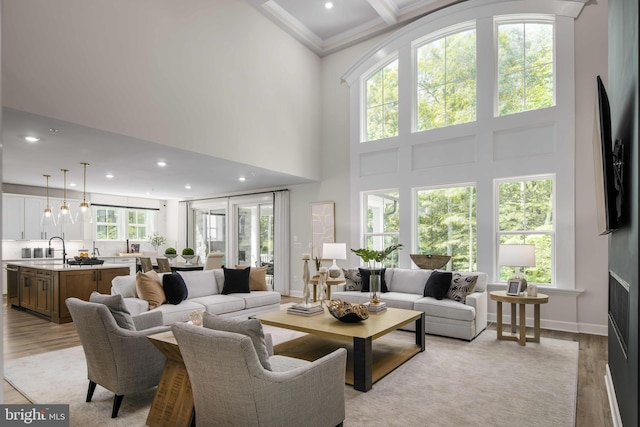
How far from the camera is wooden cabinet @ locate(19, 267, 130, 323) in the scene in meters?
5.90

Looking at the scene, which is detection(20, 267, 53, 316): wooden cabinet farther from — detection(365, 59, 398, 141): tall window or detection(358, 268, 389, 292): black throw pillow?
detection(365, 59, 398, 141): tall window

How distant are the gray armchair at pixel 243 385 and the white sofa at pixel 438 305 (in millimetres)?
2895

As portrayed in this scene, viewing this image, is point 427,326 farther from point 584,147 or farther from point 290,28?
point 290,28

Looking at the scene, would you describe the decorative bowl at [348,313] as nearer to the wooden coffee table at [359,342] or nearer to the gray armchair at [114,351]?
the wooden coffee table at [359,342]

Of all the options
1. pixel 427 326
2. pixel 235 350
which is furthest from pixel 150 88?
pixel 427 326

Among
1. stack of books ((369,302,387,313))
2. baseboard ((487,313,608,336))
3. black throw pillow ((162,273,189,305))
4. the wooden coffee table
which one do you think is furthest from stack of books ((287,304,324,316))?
baseboard ((487,313,608,336))

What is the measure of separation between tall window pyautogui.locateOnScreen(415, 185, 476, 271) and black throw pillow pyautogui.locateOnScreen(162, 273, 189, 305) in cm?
400

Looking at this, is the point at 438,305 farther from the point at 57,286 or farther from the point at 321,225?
the point at 57,286

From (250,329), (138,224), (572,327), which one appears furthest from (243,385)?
(138,224)

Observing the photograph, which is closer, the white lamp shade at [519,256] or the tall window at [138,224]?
the white lamp shade at [519,256]

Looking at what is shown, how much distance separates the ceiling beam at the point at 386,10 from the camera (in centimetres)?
653

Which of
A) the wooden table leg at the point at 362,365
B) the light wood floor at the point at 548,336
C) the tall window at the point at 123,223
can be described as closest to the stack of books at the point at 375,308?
the wooden table leg at the point at 362,365

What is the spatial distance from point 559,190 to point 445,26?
3328 mm

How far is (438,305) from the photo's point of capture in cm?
494
